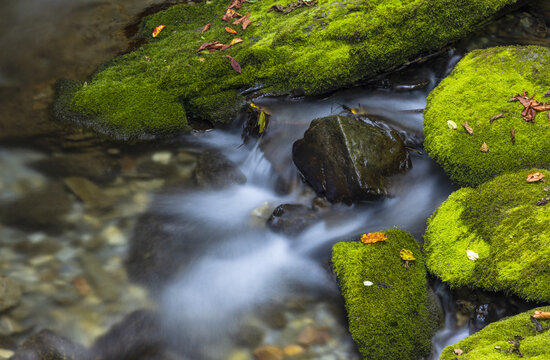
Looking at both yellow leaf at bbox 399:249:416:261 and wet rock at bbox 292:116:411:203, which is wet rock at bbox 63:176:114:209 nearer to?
wet rock at bbox 292:116:411:203

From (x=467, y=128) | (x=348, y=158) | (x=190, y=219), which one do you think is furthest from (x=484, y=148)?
(x=190, y=219)

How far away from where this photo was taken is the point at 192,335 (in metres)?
4.27

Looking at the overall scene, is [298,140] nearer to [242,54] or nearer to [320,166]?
[320,166]

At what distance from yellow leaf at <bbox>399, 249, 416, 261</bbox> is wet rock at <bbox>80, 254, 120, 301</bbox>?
3.03 m

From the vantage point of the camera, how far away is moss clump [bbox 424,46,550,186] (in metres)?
4.82

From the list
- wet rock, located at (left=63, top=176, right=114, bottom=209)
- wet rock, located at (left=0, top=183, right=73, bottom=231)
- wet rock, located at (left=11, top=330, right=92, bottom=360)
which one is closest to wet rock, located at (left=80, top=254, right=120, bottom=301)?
wet rock, located at (left=11, top=330, right=92, bottom=360)

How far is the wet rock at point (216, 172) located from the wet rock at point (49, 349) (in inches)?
97.7

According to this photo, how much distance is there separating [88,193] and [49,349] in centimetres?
204

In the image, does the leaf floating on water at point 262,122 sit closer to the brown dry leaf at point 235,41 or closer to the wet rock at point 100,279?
the brown dry leaf at point 235,41

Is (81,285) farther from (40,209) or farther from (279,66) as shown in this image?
(279,66)

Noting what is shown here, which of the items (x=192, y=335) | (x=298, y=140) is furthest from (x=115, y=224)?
(x=298, y=140)

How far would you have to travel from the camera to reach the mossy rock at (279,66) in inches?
231

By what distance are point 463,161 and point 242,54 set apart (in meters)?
3.39

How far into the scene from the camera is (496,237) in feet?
13.2
